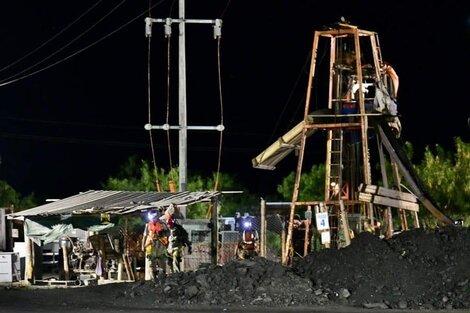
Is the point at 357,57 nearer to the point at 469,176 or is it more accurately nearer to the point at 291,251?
the point at 291,251

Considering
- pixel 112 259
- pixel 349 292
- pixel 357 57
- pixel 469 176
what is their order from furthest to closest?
pixel 469 176
pixel 112 259
pixel 357 57
pixel 349 292

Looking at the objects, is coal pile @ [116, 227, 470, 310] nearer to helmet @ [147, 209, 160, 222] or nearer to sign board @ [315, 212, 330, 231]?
sign board @ [315, 212, 330, 231]

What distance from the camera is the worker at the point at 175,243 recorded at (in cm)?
2702

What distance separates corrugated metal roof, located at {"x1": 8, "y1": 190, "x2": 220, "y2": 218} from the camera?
1096 inches

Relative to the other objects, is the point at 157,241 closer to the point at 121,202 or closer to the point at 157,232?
the point at 157,232

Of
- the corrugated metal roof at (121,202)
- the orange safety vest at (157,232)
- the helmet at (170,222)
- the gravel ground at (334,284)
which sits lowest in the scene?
the gravel ground at (334,284)

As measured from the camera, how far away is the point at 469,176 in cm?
5778

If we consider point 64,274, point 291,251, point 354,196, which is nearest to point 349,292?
point 291,251

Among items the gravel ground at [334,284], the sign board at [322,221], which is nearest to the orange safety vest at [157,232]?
the gravel ground at [334,284]

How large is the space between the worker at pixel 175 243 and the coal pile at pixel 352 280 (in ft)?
9.27

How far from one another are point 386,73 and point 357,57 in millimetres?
1564

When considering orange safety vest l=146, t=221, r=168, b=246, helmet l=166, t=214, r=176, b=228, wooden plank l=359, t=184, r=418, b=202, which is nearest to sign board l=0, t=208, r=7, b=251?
orange safety vest l=146, t=221, r=168, b=246

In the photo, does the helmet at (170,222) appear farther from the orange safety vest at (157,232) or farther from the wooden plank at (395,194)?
the wooden plank at (395,194)

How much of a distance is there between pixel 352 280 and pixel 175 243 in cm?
578
